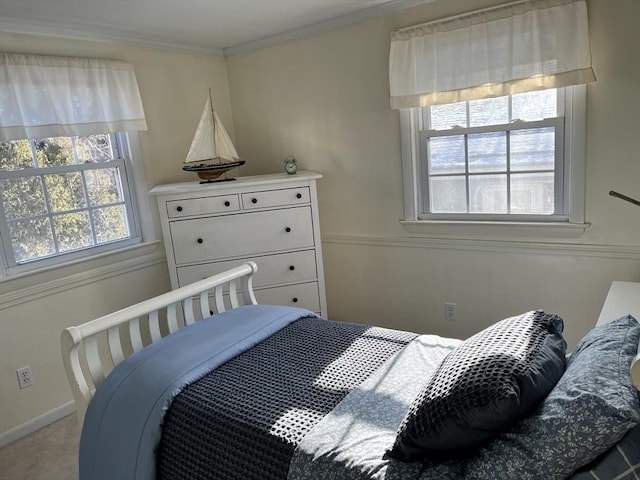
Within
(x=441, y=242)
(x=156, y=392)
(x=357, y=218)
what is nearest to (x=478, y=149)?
(x=441, y=242)

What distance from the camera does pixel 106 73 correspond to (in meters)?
2.99

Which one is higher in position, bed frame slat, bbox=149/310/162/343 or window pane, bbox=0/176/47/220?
window pane, bbox=0/176/47/220

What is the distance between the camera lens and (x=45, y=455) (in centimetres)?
255

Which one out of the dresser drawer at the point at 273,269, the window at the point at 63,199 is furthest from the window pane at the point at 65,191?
the dresser drawer at the point at 273,269

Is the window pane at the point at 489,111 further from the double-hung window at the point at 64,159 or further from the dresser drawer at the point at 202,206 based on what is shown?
the double-hung window at the point at 64,159

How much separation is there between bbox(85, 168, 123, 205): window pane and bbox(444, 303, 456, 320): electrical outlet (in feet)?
7.53

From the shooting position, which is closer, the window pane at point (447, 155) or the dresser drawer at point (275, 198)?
the window pane at point (447, 155)

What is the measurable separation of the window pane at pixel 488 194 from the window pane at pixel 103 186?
2.30m

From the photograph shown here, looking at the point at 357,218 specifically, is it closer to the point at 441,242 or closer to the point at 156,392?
the point at 441,242

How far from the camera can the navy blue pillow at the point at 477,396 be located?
1136 millimetres

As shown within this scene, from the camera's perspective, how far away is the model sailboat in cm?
314

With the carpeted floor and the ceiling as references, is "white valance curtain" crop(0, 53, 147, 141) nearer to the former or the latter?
the ceiling

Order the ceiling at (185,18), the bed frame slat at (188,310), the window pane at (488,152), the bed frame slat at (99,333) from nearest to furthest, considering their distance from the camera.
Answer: the bed frame slat at (99,333) < the bed frame slat at (188,310) < the ceiling at (185,18) < the window pane at (488,152)

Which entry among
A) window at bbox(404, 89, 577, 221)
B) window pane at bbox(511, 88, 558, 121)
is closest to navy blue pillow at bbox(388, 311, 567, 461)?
window at bbox(404, 89, 577, 221)
